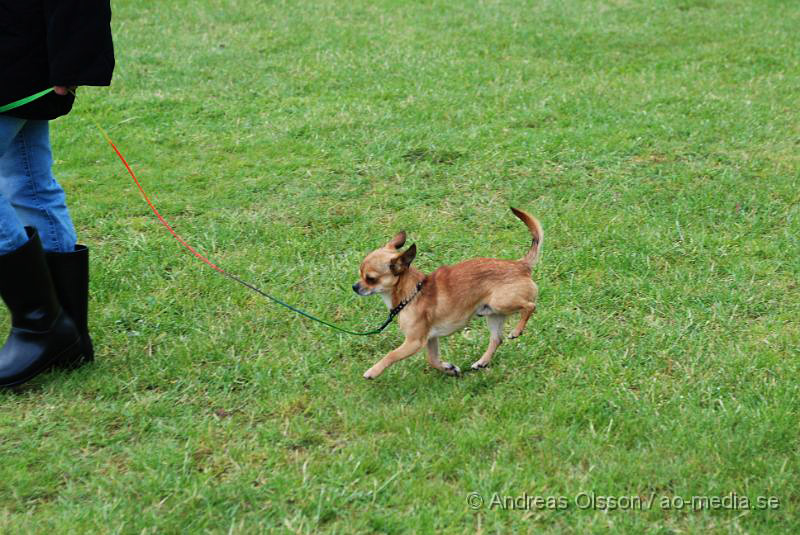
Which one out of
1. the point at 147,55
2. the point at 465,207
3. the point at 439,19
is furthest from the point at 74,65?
the point at 439,19

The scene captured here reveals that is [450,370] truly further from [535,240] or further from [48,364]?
[48,364]

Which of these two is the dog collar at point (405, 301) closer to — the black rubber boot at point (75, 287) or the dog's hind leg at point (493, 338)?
the dog's hind leg at point (493, 338)

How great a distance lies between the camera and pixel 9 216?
13.8ft

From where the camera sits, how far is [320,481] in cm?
375

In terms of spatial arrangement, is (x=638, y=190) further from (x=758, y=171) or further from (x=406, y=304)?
(x=406, y=304)

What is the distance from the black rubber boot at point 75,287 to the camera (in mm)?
4496

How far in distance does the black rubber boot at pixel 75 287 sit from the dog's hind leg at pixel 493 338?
206 centimetres

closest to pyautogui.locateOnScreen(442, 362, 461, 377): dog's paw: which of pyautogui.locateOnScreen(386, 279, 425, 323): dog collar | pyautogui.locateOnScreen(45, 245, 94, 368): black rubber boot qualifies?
pyautogui.locateOnScreen(386, 279, 425, 323): dog collar

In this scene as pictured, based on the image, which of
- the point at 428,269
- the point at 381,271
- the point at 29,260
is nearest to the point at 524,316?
the point at 381,271

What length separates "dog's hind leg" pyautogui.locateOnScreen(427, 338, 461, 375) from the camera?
15.1 feet

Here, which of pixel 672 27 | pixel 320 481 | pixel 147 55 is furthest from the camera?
pixel 672 27

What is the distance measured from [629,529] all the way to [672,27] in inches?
361

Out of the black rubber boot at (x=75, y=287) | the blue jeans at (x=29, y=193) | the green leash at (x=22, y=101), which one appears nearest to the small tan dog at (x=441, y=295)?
the black rubber boot at (x=75, y=287)

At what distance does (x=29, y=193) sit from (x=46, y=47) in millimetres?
752
